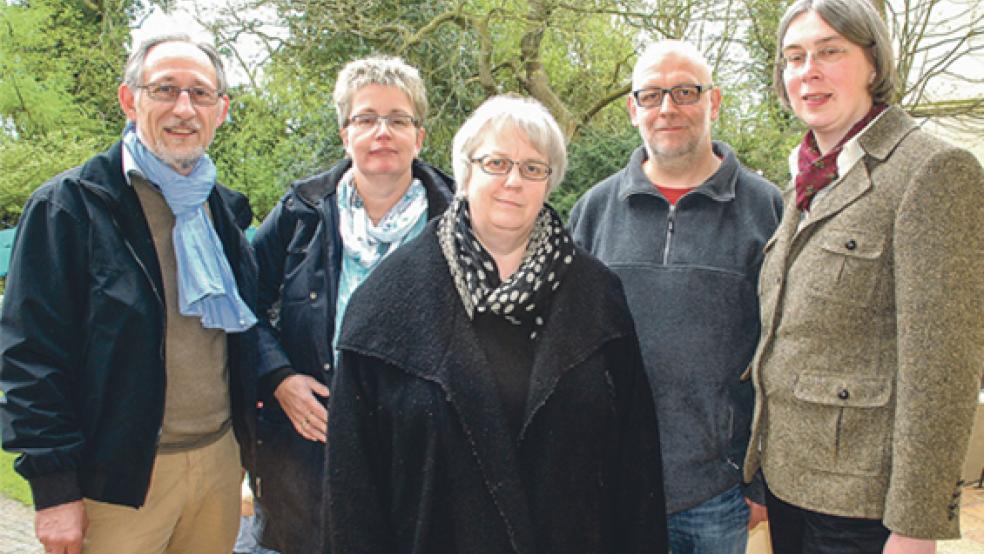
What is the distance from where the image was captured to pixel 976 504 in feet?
17.7

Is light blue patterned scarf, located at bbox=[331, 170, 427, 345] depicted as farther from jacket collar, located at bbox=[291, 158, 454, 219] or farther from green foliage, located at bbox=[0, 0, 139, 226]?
green foliage, located at bbox=[0, 0, 139, 226]

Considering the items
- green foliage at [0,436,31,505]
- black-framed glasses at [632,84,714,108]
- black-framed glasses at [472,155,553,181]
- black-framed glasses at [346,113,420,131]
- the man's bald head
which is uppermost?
the man's bald head

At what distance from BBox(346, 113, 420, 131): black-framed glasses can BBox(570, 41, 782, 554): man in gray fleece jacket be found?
2.92 feet

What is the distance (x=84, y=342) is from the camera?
2.37 metres

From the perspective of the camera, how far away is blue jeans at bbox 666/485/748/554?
257 cm

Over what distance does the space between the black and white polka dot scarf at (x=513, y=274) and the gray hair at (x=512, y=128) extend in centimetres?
13

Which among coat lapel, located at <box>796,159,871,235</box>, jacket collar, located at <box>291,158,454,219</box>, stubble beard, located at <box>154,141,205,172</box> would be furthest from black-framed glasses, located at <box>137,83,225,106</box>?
coat lapel, located at <box>796,159,871,235</box>

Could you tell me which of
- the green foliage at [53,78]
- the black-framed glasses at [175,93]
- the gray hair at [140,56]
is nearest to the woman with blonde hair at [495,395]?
the black-framed glasses at [175,93]

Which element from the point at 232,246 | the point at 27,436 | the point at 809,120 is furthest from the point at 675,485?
the point at 27,436

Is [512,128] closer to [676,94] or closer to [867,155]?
[676,94]

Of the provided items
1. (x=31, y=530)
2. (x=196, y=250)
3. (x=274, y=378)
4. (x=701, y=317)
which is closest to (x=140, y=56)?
(x=196, y=250)

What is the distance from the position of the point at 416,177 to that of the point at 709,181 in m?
1.16

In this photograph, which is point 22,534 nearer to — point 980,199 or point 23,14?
point 980,199

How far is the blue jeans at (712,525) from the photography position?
2570 mm
